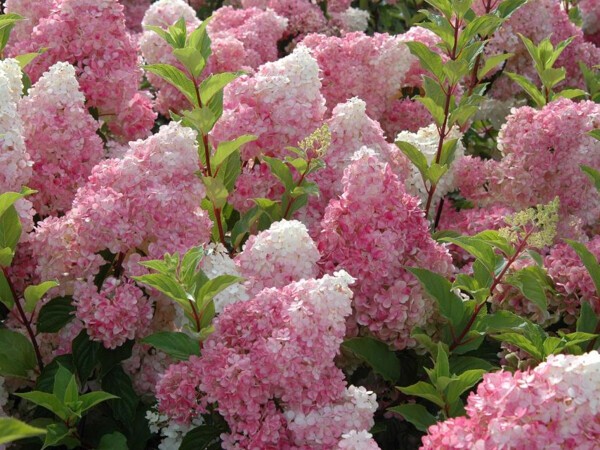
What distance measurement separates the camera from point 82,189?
202cm

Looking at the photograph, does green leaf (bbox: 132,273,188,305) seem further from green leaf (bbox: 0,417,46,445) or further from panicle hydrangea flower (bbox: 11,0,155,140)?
panicle hydrangea flower (bbox: 11,0,155,140)

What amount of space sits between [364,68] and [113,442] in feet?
5.13

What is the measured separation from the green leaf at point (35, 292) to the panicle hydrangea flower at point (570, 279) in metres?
1.21

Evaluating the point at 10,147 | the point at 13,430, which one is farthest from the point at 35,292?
the point at 13,430

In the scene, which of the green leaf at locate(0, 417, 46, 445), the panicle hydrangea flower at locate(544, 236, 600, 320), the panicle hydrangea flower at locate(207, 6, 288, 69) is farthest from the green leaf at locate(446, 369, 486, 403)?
the panicle hydrangea flower at locate(207, 6, 288, 69)

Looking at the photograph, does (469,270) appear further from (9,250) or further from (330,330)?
(9,250)

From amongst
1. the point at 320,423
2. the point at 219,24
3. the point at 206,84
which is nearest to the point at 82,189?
the point at 206,84

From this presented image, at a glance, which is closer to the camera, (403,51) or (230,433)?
(230,433)

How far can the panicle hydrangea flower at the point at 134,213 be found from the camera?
1.94m

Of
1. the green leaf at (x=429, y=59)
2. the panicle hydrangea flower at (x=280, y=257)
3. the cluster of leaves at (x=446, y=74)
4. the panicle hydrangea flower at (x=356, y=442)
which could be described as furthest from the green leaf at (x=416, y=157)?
the panicle hydrangea flower at (x=356, y=442)

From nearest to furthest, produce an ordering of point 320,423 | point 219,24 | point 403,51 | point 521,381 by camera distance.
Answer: point 521,381 → point 320,423 → point 403,51 → point 219,24

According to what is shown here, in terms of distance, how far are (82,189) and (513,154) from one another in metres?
1.25

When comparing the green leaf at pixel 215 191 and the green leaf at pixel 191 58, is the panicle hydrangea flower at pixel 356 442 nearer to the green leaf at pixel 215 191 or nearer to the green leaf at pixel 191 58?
the green leaf at pixel 215 191

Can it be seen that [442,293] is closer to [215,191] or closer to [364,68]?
[215,191]
